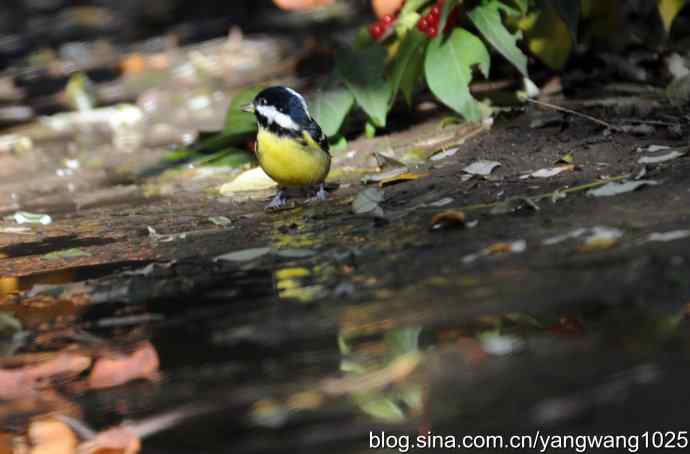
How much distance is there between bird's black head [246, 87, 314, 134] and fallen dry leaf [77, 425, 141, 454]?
241cm

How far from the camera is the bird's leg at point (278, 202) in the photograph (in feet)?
15.4

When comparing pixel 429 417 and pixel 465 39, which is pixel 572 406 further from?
pixel 465 39

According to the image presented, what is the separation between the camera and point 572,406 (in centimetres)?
230

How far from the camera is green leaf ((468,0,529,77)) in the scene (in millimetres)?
5008

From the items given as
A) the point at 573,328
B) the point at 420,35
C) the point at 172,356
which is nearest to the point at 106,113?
the point at 420,35

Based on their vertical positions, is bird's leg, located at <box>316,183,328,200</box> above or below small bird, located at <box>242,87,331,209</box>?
below

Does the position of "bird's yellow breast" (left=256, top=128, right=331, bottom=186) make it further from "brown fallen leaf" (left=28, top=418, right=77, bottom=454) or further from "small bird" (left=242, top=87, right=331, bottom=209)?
"brown fallen leaf" (left=28, top=418, right=77, bottom=454)

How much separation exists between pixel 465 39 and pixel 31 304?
2557 mm

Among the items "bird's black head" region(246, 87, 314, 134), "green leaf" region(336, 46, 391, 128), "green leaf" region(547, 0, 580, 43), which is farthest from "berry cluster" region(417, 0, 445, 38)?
"bird's black head" region(246, 87, 314, 134)

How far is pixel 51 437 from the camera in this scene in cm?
256

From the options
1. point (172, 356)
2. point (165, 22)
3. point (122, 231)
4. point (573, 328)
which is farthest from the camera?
point (165, 22)

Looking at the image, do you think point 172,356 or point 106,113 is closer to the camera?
point 172,356

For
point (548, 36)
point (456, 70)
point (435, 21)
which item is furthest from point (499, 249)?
point (548, 36)

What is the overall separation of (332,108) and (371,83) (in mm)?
269
